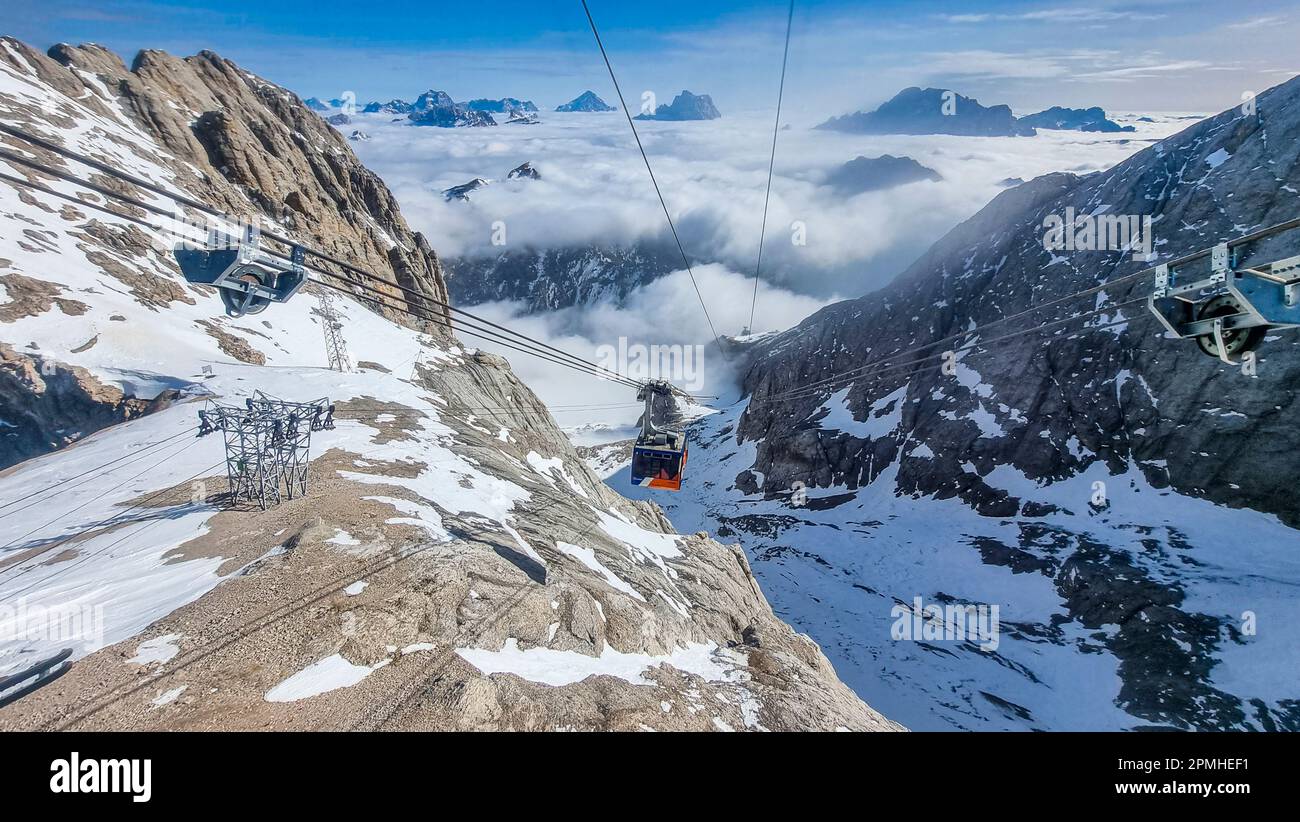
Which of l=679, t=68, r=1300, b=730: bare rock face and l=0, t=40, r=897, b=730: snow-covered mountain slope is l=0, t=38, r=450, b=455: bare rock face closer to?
l=0, t=40, r=897, b=730: snow-covered mountain slope

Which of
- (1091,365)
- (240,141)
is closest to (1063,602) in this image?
(1091,365)

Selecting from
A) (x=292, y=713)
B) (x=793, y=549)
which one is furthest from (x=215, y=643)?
(x=793, y=549)

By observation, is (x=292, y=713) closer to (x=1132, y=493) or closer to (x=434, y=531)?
(x=434, y=531)

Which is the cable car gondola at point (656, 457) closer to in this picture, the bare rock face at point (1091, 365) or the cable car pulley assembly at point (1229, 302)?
the cable car pulley assembly at point (1229, 302)

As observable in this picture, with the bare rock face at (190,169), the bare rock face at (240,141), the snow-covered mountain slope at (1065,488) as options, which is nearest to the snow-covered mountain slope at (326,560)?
the bare rock face at (190,169)

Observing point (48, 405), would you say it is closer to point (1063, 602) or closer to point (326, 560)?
point (326, 560)
